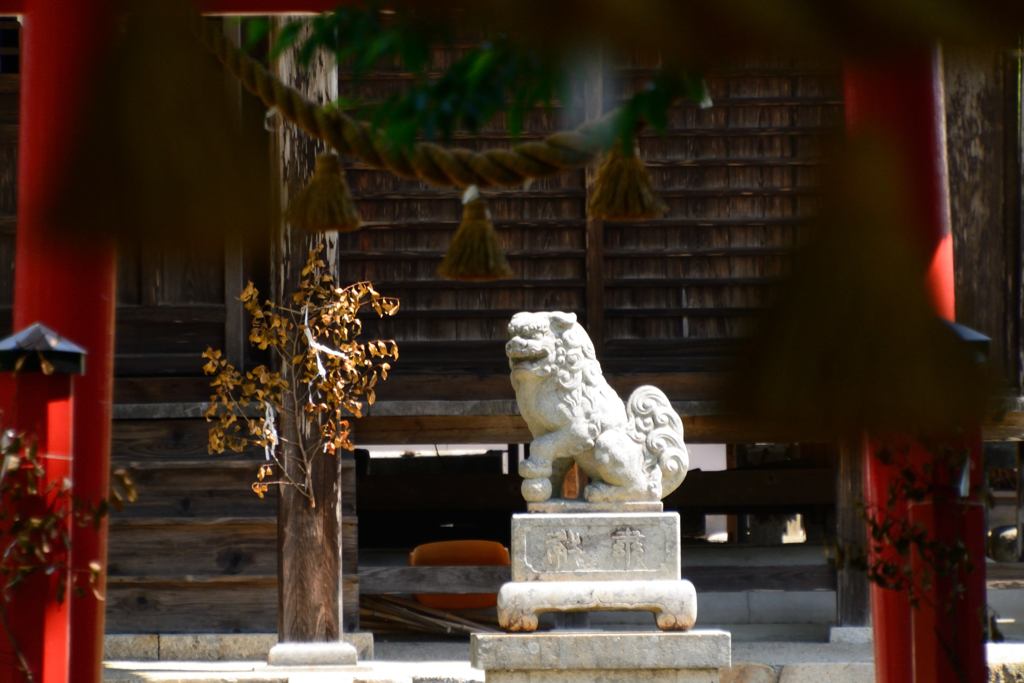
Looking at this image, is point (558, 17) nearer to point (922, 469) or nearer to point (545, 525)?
point (922, 469)

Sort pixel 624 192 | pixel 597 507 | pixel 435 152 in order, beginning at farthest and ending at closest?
pixel 597 507 → pixel 624 192 → pixel 435 152

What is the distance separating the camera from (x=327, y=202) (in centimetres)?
299

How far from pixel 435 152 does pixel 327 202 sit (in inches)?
15.2

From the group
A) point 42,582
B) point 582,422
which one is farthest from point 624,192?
point 582,422

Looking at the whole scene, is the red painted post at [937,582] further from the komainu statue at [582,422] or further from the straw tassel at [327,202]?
the komainu statue at [582,422]

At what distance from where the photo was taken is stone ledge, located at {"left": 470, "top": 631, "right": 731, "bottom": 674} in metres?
7.41

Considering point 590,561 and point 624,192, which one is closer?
point 624,192

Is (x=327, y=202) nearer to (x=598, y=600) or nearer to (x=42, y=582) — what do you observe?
(x=42, y=582)

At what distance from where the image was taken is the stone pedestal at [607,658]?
24.3 feet

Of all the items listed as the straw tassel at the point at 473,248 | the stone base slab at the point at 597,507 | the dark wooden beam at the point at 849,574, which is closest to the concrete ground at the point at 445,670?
the dark wooden beam at the point at 849,574

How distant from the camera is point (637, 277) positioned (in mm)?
9203

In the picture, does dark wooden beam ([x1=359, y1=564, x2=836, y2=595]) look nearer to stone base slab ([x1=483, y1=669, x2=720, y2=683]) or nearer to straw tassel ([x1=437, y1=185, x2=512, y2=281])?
stone base slab ([x1=483, y1=669, x2=720, y2=683])

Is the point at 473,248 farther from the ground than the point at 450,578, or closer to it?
farther from the ground

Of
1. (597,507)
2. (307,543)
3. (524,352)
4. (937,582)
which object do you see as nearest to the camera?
(937,582)
